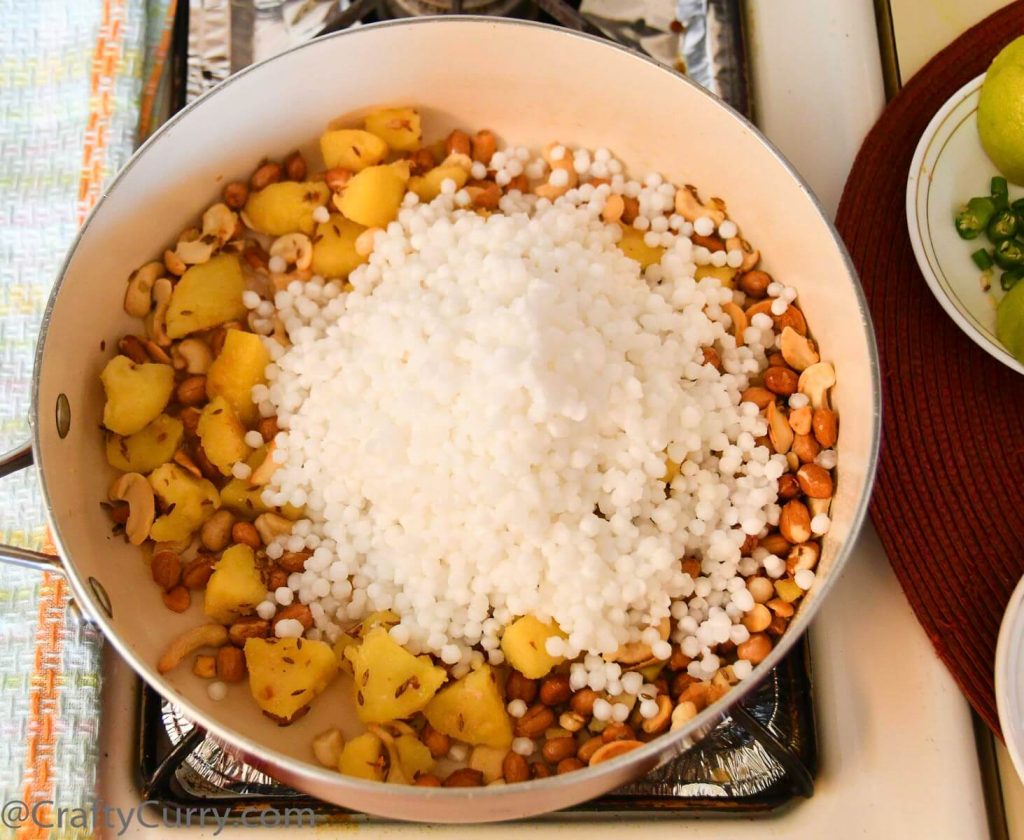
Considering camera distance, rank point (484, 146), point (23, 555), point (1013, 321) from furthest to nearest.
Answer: point (484, 146) → point (1013, 321) → point (23, 555)

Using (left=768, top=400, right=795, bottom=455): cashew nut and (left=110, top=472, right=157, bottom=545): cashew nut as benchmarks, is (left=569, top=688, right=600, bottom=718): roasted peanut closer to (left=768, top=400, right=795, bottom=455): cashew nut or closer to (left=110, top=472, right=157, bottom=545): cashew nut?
(left=768, top=400, right=795, bottom=455): cashew nut

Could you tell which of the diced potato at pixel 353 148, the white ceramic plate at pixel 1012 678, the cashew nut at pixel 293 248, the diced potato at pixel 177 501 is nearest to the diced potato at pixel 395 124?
the diced potato at pixel 353 148

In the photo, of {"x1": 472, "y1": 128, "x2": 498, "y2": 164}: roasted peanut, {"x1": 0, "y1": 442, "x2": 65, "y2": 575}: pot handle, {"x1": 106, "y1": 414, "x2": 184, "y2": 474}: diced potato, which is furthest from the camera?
{"x1": 472, "y1": 128, "x2": 498, "y2": 164}: roasted peanut

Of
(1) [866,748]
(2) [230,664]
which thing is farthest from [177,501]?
(1) [866,748]

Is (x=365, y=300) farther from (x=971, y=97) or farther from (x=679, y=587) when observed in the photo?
(x=971, y=97)

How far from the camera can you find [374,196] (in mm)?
860

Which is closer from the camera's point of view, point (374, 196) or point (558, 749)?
point (558, 749)

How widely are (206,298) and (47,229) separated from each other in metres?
0.18

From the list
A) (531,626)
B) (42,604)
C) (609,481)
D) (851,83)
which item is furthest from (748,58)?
(42,604)

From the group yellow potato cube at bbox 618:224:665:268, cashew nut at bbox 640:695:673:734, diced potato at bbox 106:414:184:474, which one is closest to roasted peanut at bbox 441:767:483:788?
cashew nut at bbox 640:695:673:734

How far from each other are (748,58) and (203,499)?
2.16 feet

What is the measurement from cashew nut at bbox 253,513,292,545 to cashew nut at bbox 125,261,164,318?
21 cm

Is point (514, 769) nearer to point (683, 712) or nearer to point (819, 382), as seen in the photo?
point (683, 712)

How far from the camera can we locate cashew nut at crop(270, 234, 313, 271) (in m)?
0.89
